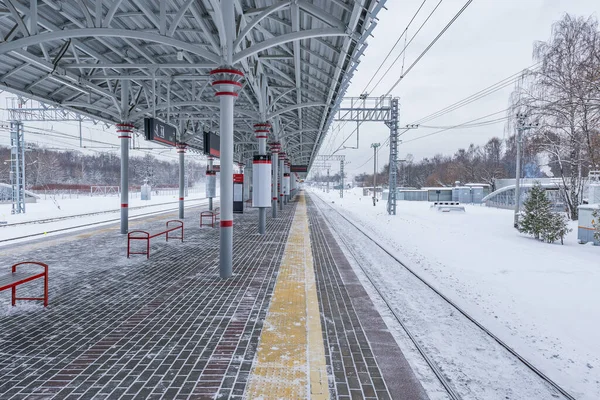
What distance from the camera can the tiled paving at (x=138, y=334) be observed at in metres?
3.25

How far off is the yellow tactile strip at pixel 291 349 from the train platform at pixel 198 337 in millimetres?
16

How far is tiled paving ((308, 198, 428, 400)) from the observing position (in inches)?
127

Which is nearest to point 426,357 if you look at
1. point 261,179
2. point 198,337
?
point 198,337

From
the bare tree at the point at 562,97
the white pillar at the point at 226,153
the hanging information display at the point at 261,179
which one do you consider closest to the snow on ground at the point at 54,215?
the hanging information display at the point at 261,179

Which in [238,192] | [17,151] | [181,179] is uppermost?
[17,151]

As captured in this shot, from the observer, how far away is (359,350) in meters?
3.95

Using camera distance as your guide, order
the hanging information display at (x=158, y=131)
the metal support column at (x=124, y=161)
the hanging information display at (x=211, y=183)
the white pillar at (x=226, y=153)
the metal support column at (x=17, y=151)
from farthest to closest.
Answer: the hanging information display at (x=211, y=183) < the metal support column at (x=17, y=151) < the metal support column at (x=124, y=161) < the hanging information display at (x=158, y=131) < the white pillar at (x=226, y=153)

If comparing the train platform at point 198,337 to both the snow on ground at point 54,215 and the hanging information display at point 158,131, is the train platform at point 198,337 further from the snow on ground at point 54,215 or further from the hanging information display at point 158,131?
the snow on ground at point 54,215

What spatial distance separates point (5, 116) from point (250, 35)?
75.7ft

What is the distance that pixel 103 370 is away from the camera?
11.5ft

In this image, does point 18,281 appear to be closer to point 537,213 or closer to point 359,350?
point 359,350

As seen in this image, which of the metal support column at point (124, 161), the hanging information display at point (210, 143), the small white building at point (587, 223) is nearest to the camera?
the hanging information display at point (210, 143)

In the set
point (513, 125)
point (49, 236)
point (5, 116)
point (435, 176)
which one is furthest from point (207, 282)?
point (435, 176)

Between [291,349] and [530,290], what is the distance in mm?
5671
